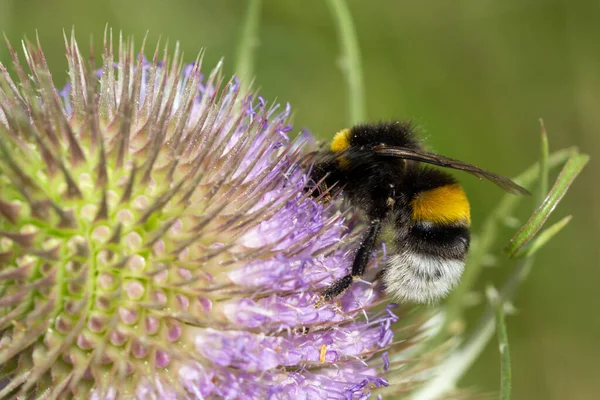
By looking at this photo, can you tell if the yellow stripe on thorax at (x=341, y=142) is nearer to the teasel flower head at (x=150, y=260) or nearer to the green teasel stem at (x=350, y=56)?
the teasel flower head at (x=150, y=260)

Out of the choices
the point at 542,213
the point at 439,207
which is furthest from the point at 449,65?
the point at 439,207

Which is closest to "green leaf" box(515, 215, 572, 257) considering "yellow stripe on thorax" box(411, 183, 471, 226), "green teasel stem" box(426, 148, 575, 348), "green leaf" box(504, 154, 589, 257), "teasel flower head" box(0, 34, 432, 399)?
"green leaf" box(504, 154, 589, 257)


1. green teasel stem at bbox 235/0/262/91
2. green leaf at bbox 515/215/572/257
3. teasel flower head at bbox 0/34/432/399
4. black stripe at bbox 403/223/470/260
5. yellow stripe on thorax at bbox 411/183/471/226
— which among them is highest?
green teasel stem at bbox 235/0/262/91

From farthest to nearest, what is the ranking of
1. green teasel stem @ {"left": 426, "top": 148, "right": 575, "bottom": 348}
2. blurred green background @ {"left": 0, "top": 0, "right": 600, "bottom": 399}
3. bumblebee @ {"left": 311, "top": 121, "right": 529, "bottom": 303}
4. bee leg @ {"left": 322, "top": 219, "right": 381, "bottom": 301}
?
blurred green background @ {"left": 0, "top": 0, "right": 600, "bottom": 399}, green teasel stem @ {"left": 426, "top": 148, "right": 575, "bottom": 348}, bumblebee @ {"left": 311, "top": 121, "right": 529, "bottom": 303}, bee leg @ {"left": 322, "top": 219, "right": 381, "bottom": 301}

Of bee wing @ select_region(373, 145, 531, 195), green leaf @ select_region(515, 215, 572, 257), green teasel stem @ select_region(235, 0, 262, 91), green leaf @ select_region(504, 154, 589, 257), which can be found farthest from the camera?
green teasel stem @ select_region(235, 0, 262, 91)

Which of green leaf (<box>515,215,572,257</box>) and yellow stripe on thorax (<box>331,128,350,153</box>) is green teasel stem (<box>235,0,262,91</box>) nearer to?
yellow stripe on thorax (<box>331,128,350,153</box>)

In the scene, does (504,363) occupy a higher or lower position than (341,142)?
lower

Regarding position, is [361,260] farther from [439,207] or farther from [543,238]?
[543,238]

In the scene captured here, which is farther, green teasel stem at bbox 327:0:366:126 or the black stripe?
green teasel stem at bbox 327:0:366:126
